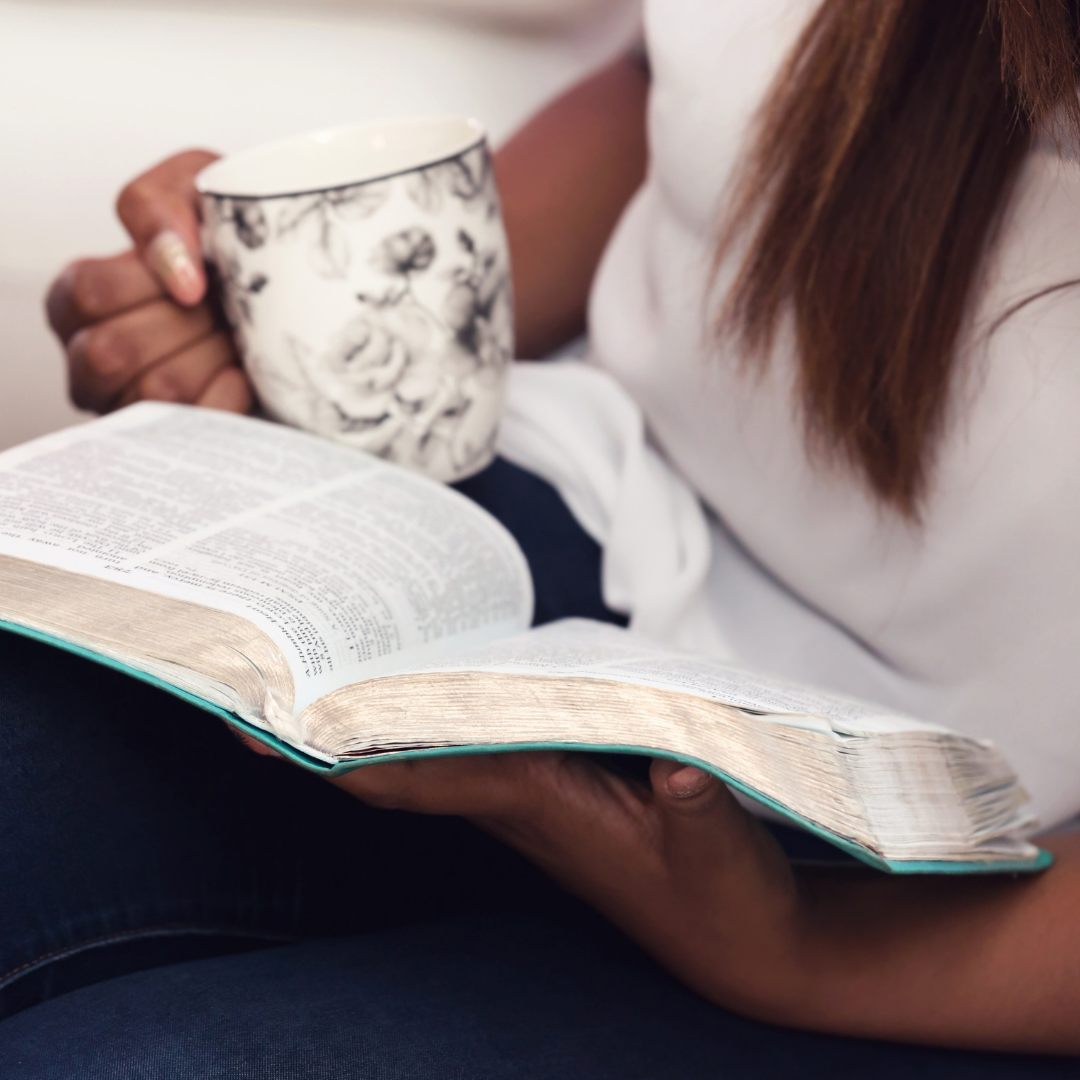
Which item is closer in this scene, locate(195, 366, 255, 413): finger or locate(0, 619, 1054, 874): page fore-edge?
locate(0, 619, 1054, 874): page fore-edge

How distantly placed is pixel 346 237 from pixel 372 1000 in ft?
1.04

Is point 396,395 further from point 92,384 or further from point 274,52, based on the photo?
point 274,52

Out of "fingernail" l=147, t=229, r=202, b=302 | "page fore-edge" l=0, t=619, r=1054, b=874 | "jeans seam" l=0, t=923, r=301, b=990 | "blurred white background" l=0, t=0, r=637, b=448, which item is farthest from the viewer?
"blurred white background" l=0, t=0, r=637, b=448

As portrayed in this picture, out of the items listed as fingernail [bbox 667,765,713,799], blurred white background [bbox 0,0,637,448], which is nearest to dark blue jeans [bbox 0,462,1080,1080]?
fingernail [bbox 667,765,713,799]

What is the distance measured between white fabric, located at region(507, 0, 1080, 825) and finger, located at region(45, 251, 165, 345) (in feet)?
0.74

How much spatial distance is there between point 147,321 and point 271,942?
0.32 metres

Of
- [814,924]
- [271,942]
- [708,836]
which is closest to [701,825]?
[708,836]

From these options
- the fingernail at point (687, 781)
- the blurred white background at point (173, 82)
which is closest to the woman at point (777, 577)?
the fingernail at point (687, 781)

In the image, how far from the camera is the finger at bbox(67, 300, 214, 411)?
1.74 ft

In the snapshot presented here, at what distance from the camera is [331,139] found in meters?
0.53

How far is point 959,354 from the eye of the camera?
460 mm

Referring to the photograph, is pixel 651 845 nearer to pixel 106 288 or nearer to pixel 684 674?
pixel 684 674

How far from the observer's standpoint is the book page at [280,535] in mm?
351

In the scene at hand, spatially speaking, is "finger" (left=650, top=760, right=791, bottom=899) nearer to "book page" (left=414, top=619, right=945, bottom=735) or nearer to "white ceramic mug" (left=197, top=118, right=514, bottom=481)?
"book page" (left=414, top=619, right=945, bottom=735)
